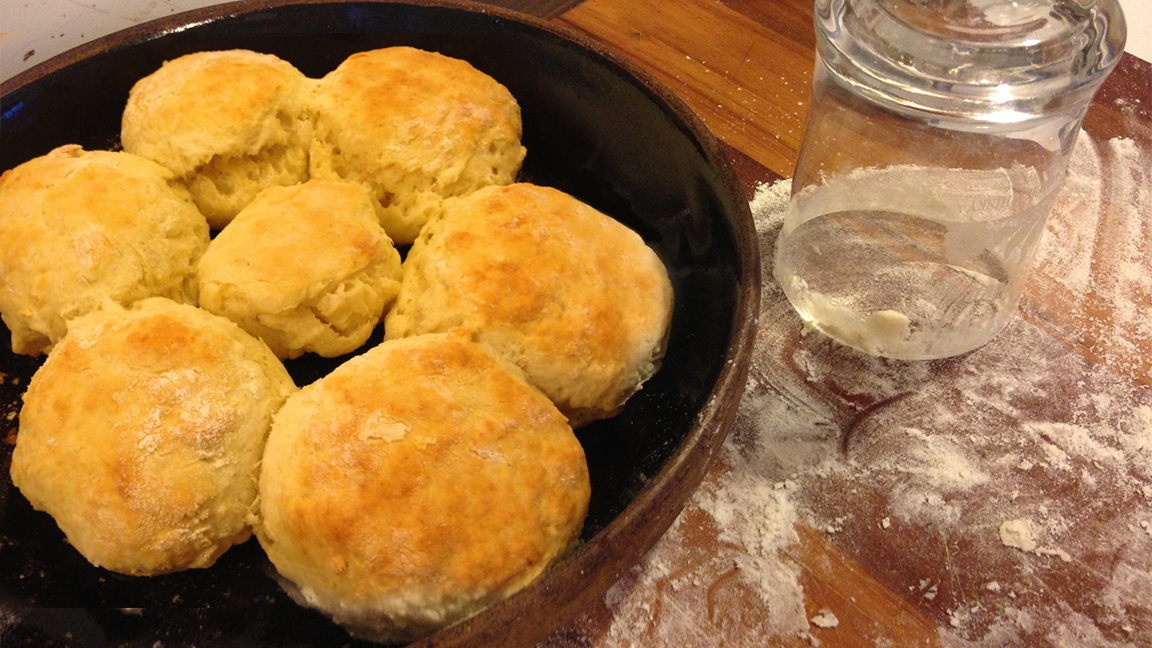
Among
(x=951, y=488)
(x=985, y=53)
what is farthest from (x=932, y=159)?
(x=951, y=488)

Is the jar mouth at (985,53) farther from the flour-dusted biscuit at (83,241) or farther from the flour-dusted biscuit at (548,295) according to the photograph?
the flour-dusted biscuit at (83,241)

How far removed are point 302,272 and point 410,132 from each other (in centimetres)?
23

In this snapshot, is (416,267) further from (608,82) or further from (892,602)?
(892,602)

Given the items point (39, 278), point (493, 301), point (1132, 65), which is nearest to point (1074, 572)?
point (493, 301)

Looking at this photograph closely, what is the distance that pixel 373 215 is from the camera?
0.90 m

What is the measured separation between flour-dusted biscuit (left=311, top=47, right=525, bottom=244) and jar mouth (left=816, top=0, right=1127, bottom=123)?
469mm

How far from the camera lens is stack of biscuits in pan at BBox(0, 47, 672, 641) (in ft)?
2.18

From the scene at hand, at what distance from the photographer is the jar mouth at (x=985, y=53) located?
856 mm

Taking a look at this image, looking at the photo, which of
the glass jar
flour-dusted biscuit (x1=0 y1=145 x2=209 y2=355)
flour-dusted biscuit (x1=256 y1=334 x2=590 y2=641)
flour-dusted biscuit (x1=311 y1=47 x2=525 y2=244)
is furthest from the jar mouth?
flour-dusted biscuit (x1=0 y1=145 x2=209 y2=355)

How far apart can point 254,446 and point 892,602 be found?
708mm

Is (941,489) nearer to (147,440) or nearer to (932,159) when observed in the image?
(932,159)

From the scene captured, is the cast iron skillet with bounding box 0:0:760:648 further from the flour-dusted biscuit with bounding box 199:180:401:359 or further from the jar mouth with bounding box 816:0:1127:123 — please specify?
the jar mouth with bounding box 816:0:1127:123

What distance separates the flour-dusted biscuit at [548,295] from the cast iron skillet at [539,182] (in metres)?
0.07

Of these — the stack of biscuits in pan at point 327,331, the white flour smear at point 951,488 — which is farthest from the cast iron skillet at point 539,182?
the white flour smear at point 951,488
